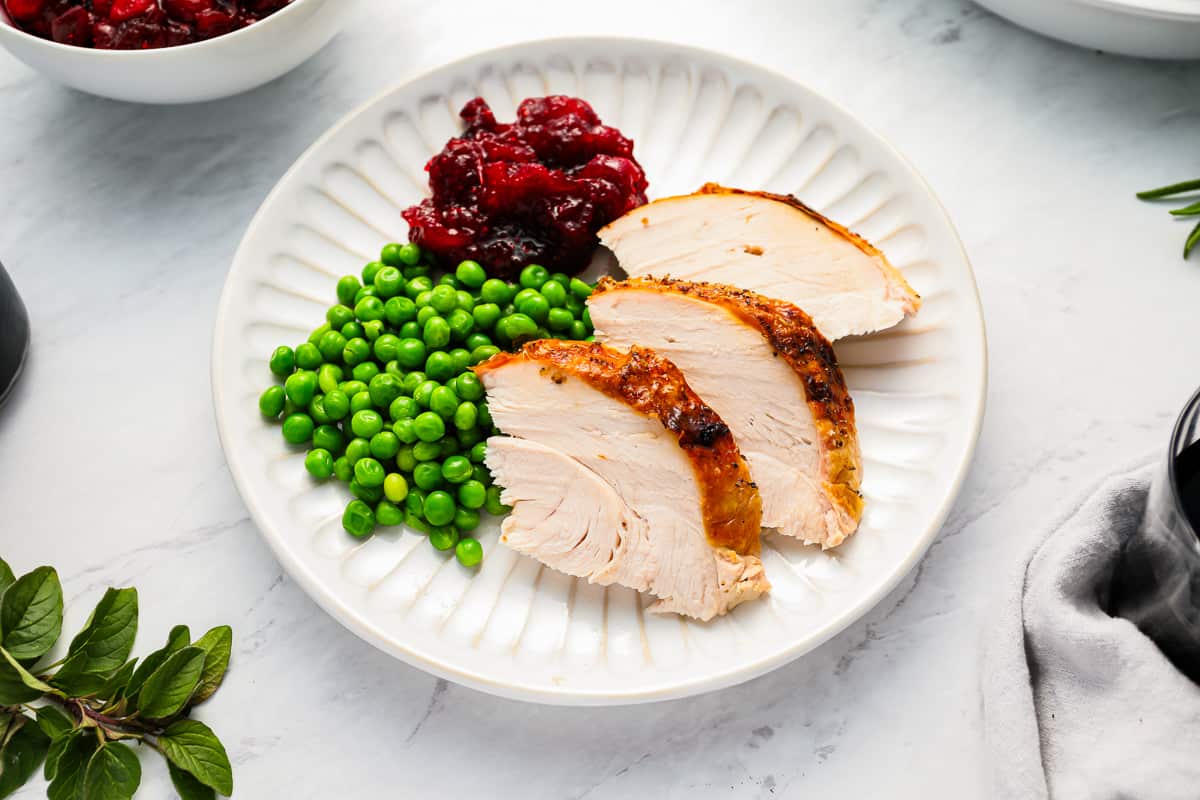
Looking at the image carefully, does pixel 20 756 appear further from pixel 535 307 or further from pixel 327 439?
pixel 535 307

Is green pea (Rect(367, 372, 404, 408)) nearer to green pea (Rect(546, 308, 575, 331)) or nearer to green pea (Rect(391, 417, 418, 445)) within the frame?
green pea (Rect(391, 417, 418, 445))

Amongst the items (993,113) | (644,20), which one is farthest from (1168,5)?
(644,20)

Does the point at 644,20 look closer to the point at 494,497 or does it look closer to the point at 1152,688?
the point at 494,497

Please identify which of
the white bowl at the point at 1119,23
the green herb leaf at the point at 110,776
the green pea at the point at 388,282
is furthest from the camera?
the white bowl at the point at 1119,23

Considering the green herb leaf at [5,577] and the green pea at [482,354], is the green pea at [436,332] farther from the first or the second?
the green herb leaf at [5,577]

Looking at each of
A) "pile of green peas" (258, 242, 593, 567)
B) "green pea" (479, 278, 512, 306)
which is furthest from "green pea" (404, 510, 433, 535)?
"green pea" (479, 278, 512, 306)

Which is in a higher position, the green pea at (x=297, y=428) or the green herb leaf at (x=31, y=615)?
the green pea at (x=297, y=428)

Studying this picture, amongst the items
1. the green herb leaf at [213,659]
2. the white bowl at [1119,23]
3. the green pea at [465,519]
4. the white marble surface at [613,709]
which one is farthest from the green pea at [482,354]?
the white bowl at [1119,23]
